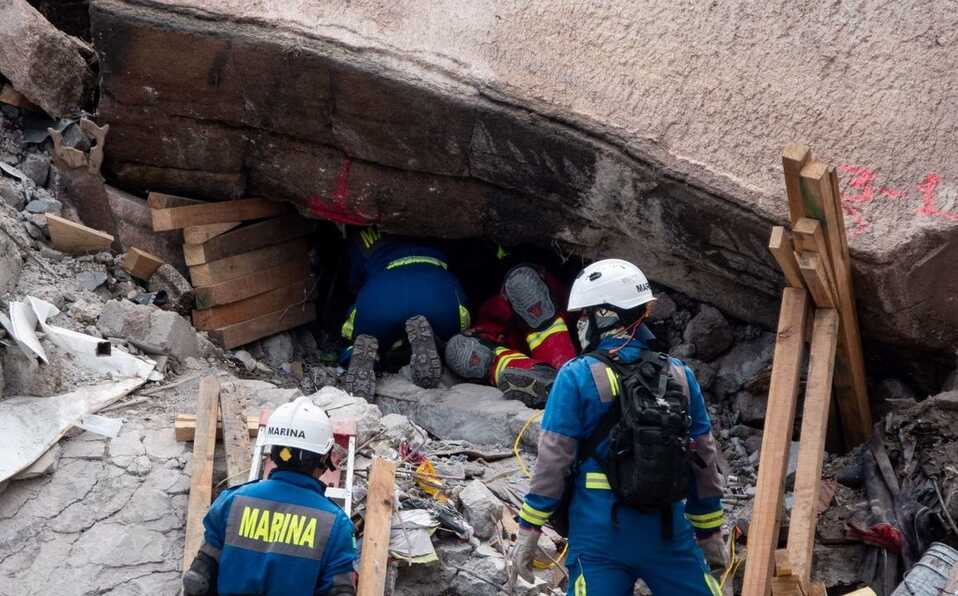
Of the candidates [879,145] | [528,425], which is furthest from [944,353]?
[528,425]

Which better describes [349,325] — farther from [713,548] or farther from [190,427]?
[713,548]

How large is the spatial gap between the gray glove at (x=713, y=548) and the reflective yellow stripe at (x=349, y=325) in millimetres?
3339

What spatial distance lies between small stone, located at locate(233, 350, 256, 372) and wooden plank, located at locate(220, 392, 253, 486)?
1635 millimetres

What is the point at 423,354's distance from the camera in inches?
263

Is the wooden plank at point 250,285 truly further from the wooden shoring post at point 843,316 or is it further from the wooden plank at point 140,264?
the wooden shoring post at point 843,316

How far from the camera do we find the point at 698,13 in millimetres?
5891

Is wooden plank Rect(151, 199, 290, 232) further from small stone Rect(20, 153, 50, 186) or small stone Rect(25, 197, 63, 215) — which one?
small stone Rect(20, 153, 50, 186)

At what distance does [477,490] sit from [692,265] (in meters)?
1.93

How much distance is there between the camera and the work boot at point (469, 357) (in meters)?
6.73

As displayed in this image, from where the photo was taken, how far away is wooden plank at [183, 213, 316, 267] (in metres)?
6.87

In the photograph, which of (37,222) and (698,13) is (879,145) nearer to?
(698,13)

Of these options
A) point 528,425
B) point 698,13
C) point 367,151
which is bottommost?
point 528,425

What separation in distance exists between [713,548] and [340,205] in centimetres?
332

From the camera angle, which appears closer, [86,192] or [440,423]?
[440,423]
